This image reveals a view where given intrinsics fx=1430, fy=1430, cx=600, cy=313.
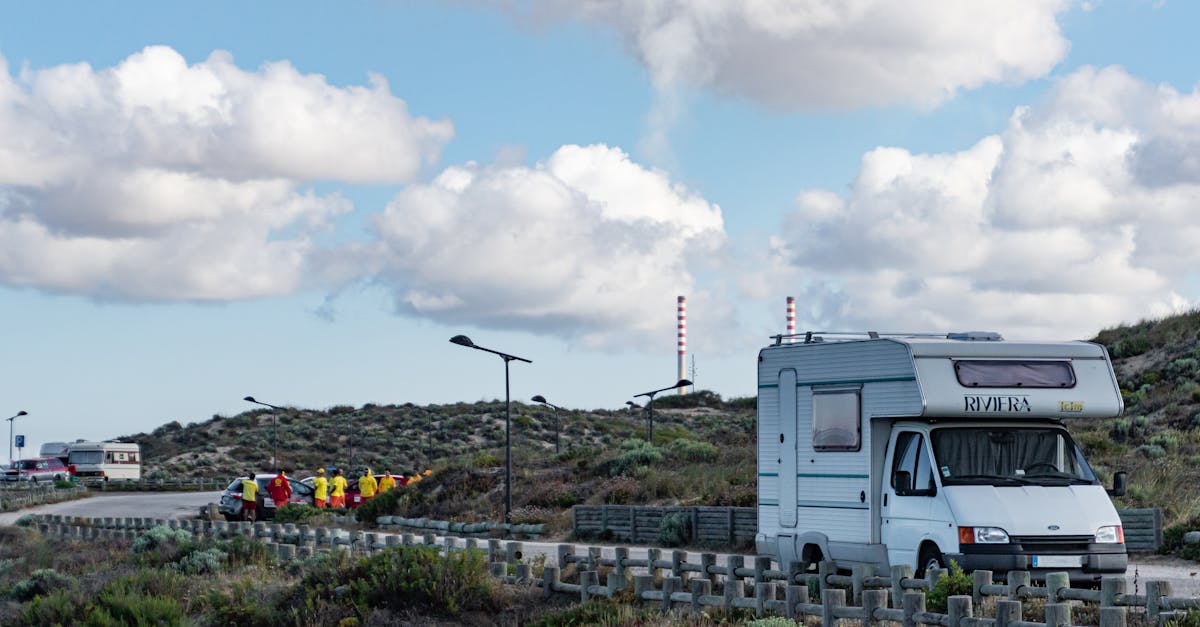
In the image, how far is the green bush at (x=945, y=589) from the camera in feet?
46.4

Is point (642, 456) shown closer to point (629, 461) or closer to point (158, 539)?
point (629, 461)

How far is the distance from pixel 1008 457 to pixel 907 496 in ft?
4.11

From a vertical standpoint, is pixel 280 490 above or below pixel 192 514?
above

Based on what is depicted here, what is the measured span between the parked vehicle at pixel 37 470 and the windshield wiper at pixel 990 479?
6929 cm

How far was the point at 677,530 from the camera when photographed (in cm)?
2980

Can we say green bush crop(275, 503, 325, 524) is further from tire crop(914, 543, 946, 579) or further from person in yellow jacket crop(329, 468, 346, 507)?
tire crop(914, 543, 946, 579)

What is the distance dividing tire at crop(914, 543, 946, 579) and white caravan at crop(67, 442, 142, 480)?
65774 mm

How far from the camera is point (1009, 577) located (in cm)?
1373

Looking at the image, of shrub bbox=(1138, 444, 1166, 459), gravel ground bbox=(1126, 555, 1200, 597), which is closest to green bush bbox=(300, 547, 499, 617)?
gravel ground bbox=(1126, 555, 1200, 597)

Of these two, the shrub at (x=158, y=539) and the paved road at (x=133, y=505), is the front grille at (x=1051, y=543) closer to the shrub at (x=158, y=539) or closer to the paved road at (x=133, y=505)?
the shrub at (x=158, y=539)

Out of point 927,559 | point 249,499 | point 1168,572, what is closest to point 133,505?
point 249,499

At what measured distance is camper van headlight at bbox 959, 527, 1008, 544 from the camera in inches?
599

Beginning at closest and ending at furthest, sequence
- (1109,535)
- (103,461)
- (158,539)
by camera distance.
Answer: (1109,535) < (158,539) < (103,461)

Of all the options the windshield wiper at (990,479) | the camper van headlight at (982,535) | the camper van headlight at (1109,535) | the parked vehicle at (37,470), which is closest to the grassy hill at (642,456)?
the parked vehicle at (37,470)
